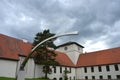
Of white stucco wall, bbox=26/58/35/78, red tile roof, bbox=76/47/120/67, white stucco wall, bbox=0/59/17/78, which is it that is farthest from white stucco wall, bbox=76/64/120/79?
white stucco wall, bbox=0/59/17/78

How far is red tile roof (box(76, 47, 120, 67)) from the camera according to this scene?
124 ft

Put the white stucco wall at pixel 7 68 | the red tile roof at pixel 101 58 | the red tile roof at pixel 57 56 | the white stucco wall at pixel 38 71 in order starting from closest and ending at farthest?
the white stucco wall at pixel 7 68 → the red tile roof at pixel 57 56 → the white stucco wall at pixel 38 71 → the red tile roof at pixel 101 58

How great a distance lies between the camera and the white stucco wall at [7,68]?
79.6 feet

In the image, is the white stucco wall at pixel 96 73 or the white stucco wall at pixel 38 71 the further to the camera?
the white stucco wall at pixel 96 73

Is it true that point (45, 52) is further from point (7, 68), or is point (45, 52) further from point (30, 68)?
point (7, 68)

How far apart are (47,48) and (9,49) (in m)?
8.51

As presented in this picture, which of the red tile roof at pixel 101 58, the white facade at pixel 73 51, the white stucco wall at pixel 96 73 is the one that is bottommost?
the white stucco wall at pixel 96 73

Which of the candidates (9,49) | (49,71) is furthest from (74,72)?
(9,49)

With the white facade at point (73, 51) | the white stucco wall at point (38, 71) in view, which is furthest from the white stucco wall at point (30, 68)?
the white facade at point (73, 51)

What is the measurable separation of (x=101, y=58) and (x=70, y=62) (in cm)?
1048

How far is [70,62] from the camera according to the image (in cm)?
4541

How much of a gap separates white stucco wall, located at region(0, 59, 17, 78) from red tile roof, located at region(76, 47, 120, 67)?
24049mm

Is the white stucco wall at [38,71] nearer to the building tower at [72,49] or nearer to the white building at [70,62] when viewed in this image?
the white building at [70,62]

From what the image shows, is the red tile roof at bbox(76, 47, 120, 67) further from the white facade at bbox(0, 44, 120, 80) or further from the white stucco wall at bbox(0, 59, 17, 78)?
the white stucco wall at bbox(0, 59, 17, 78)
